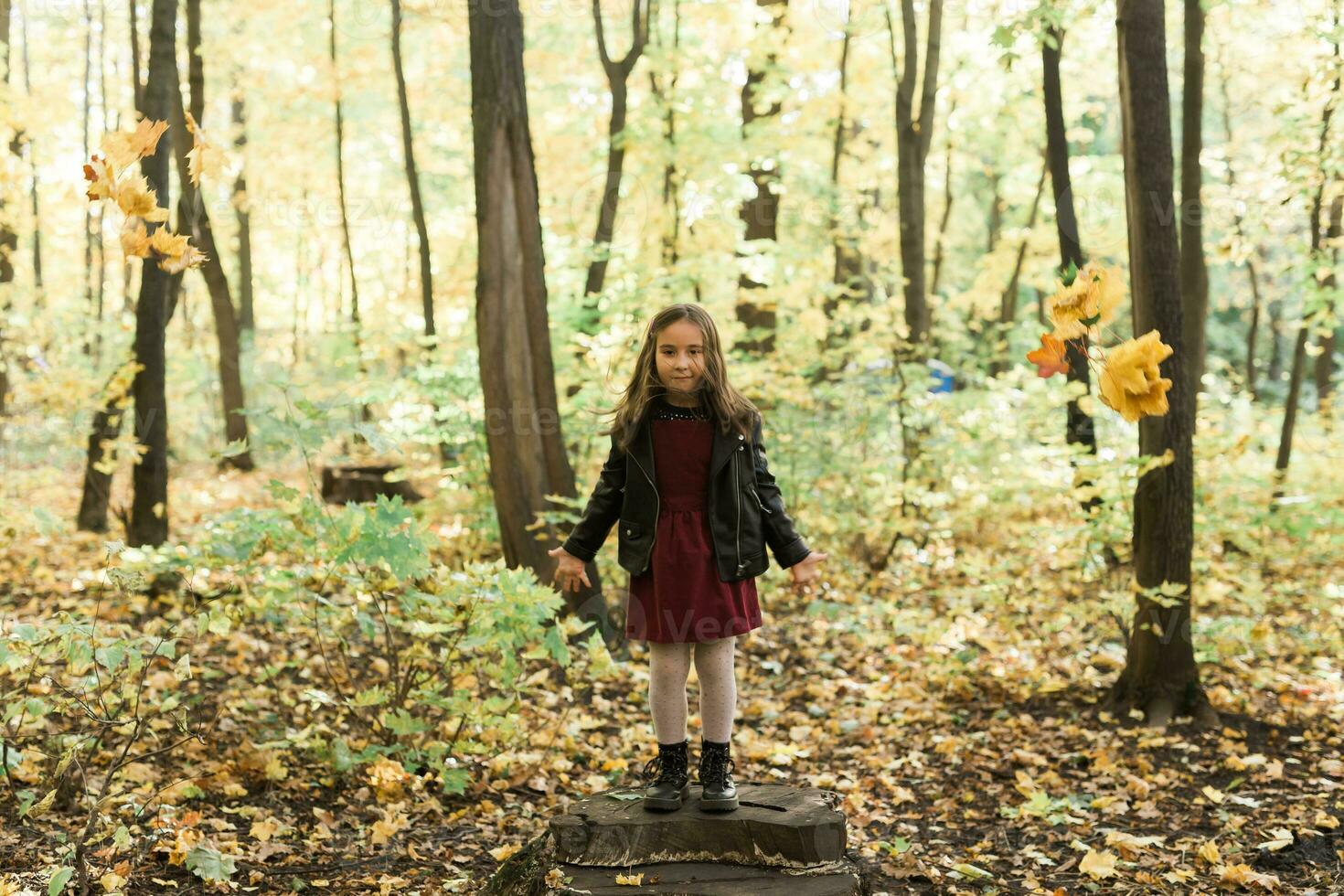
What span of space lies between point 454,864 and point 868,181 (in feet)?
49.8

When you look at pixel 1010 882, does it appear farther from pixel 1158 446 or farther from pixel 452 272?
pixel 452 272

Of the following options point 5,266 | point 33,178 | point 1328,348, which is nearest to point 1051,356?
point 5,266

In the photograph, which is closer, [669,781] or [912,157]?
[669,781]

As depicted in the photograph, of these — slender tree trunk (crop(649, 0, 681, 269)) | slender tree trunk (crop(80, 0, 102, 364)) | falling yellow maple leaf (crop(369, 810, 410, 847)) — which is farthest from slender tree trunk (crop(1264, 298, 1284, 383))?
falling yellow maple leaf (crop(369, 810, 410, 847))

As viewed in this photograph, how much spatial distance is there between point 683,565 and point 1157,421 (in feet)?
10.8

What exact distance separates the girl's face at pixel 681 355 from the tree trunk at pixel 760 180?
280 inches

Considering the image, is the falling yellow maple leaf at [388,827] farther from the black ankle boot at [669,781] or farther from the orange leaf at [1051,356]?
the orange leaf at [1051,356]

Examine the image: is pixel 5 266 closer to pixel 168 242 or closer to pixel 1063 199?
pixel 168 242

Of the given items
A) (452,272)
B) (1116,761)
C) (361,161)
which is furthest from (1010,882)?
(361,161)

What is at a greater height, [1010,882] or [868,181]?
[868,181]

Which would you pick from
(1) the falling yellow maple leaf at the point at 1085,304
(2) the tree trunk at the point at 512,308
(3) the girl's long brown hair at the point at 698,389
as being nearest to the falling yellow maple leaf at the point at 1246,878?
(1) the falling yellow maple leaf at the point at 1085,304

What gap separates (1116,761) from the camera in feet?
17.8

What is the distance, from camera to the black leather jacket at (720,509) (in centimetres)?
376

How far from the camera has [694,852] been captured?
3580 millimetres
